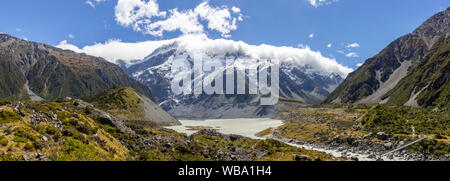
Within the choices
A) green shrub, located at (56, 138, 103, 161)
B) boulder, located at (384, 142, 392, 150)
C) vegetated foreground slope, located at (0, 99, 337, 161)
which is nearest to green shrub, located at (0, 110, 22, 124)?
vegetated foreground slope, located at (0, 99, 337, 161)

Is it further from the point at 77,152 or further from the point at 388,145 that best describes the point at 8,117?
the point at 388,145

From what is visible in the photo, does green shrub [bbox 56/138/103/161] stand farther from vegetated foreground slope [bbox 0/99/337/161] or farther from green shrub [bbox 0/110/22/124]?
green shrub [bbox 0/110/22/124]

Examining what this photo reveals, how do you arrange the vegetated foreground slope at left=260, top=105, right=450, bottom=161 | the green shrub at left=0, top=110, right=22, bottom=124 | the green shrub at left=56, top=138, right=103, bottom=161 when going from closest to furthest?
the green shrub at left=56, top=138, right=103, bottom=161
the green shrub at left=0, top=110, right=22, bottom=124
the vegetated foreground slope at left=260, top=105, right=450, bottom=161

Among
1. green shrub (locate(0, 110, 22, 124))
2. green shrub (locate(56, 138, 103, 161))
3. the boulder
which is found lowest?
the boulder

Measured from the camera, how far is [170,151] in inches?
1834

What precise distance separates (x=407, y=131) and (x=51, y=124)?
97.8m

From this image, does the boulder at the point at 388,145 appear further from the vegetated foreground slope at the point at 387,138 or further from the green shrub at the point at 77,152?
the green shrub at the point at 77,152

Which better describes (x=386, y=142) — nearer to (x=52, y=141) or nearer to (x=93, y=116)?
(x=93, y=116)

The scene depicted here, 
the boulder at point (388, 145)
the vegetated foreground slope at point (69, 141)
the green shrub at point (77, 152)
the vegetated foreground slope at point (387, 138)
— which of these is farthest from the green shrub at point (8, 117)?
the boulder at point (388, 145)

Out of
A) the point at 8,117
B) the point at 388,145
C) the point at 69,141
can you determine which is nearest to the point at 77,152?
the point at 69,141

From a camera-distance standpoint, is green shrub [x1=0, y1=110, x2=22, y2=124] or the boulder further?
the boulder

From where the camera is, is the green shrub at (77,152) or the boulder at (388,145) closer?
the green shrub at (77,152)

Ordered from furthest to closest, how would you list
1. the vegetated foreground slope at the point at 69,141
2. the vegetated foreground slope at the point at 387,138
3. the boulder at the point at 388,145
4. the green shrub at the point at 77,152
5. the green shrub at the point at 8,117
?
the boulder at the point at 388,145 → the vegetated foreground slope at the point at 387,138 → the green shrub at the point at 8,117 → the green shrub at the point at 77,152 → the vegetated foreground slope at the point at 69,141

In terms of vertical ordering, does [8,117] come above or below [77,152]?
above
